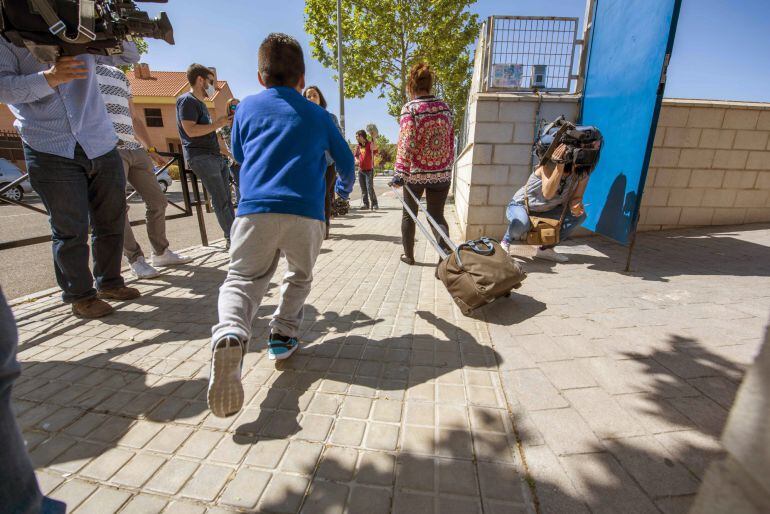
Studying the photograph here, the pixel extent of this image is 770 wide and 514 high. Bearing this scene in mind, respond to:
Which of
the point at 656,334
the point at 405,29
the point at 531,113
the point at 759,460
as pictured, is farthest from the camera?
the point at 405,29

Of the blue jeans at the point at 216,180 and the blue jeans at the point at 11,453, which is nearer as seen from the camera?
the blue jeans at the point at 11,453

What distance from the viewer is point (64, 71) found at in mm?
2416

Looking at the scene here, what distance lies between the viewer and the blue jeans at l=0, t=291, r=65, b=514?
35.5 inches

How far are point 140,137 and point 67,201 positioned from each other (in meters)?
1.84

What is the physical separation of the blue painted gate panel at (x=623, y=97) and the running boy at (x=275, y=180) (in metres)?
Answer: 3.51

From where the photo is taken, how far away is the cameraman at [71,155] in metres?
2.45

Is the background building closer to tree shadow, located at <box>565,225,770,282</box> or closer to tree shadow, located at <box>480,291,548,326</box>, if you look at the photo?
tree shadow, located at <box>565,225,770,282</box>

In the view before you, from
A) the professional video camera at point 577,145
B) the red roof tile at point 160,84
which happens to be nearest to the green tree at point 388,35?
the professional video camera at point 577,145

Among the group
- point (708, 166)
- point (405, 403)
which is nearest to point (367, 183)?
point (708, 166)

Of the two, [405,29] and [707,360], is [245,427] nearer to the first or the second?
[707,360]

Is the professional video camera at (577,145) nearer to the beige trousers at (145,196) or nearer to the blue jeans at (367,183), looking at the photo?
the beige trousers at (145,196)

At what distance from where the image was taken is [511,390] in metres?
2.03

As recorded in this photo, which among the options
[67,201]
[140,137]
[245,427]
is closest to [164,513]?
[245,427]

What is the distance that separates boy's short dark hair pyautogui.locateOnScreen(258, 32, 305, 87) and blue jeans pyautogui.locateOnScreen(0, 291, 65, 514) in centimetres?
170
